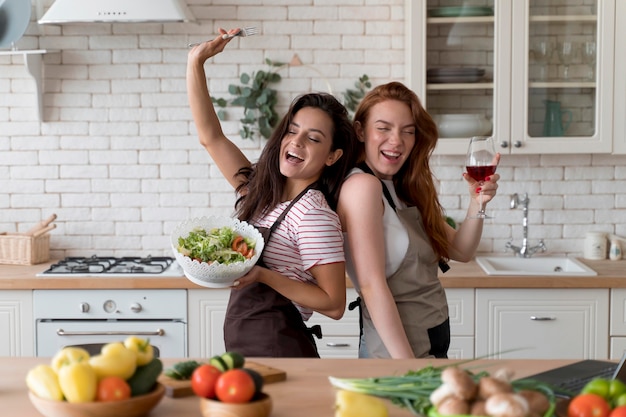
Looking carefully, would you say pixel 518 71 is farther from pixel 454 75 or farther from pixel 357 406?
pixel 357 406

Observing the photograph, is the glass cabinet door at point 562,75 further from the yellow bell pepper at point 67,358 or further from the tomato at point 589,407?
the yellow bell pepper at point 67,358

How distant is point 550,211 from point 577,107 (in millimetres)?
599

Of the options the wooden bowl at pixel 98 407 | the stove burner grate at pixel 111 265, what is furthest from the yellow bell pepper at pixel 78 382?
the stove burner grate at pixel 111 265

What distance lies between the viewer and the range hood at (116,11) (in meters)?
3.97

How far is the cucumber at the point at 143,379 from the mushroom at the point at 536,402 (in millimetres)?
670

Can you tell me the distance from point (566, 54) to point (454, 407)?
9.96 ft

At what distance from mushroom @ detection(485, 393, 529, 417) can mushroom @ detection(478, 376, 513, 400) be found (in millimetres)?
32

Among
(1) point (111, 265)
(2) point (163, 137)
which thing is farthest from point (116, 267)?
(2) point (163, 137)

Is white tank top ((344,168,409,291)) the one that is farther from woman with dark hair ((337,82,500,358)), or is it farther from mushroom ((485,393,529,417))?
mushroom ((485,393,529,417))

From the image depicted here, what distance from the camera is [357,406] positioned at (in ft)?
5.30

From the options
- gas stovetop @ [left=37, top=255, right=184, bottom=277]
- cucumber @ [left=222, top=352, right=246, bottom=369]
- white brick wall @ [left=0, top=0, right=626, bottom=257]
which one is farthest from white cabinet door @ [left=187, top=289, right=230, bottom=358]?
cucumber @ [left=222, top=352, right=246, bottom=369]

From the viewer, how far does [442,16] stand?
164 inches

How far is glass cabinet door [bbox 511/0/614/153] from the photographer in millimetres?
4129

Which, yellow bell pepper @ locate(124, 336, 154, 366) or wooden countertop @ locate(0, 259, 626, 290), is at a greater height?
yellow bell pepper @ locate(124, 336, 154, 366)
